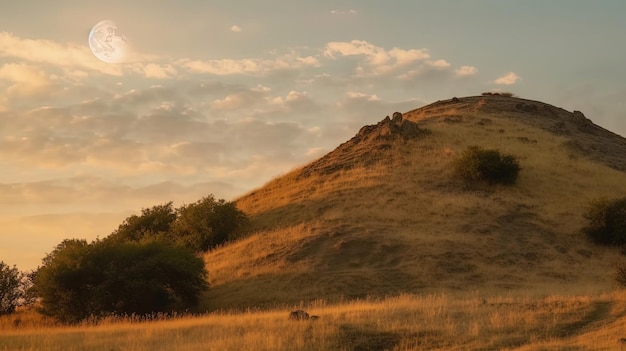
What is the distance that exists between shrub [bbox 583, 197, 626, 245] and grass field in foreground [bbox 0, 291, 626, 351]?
19.8 m

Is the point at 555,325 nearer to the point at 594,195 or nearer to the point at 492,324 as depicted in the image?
the point at 492,324

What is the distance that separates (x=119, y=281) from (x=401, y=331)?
55.8 feet

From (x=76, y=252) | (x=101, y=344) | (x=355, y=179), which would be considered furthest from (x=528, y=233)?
(x=101, y=344)

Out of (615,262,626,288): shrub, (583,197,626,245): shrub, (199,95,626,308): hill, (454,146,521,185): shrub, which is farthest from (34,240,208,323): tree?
(583,197,626,245): shrub

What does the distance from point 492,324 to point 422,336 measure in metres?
2.13

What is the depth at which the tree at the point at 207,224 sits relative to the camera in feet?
144

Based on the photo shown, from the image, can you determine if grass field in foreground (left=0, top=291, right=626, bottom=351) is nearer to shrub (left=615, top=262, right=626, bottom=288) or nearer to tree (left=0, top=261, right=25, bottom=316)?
shrub (left=615, top=262, right=626, bottom=288)

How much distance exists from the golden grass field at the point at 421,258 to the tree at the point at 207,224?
1899 mm

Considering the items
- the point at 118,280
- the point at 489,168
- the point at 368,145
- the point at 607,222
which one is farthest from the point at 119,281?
the point at 368,145

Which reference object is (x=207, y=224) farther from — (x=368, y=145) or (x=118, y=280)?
(x=368, y=145)

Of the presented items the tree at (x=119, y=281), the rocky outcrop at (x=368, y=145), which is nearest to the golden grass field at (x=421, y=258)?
the rocky outcrop at (x=368, y=145)

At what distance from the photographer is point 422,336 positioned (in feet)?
54.3

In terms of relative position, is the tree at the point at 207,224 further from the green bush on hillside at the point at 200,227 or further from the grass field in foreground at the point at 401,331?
the grass field in foreground at the point at 401,331

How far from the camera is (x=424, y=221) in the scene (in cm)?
4047
